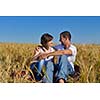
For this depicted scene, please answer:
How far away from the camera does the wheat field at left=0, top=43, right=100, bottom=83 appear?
7.23 feet

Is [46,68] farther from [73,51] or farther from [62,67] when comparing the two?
[73,51]

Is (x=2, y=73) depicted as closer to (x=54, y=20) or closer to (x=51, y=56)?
(x=51, y=56)

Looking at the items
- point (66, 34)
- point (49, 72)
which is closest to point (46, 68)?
point (49, 72)

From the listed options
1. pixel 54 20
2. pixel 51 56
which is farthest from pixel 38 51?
pixel 54 20

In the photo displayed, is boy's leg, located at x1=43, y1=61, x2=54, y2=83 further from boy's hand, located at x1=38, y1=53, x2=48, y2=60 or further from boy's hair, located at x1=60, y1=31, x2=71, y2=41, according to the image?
boy's hair, located at x1=60, y1=31, x2=71, y2=41

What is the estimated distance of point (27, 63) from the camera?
221 centimetres

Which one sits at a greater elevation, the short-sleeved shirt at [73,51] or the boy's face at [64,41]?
the boy's face at [64,41]

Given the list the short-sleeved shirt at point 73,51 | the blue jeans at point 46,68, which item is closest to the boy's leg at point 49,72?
the blue jeans at point 46,68

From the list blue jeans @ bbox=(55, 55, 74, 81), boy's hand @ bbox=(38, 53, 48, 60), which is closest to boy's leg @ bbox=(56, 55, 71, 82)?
blue jeans @ bbox=(55, 55, 74, 81)

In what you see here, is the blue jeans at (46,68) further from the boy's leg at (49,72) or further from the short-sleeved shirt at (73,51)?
the short-sleeved shirt at (73,51)

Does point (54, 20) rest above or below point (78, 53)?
above

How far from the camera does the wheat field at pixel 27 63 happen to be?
220 centimetres

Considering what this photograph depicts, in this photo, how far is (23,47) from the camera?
7.31 feet

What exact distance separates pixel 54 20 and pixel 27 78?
0.47 m
